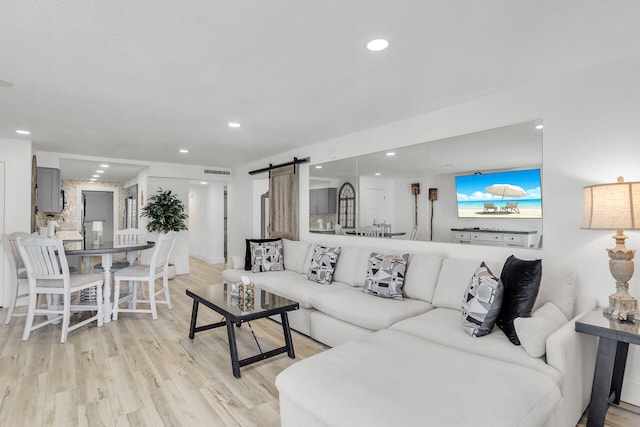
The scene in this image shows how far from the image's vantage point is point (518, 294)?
7.00ft

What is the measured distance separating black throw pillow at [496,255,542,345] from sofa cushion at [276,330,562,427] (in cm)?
39

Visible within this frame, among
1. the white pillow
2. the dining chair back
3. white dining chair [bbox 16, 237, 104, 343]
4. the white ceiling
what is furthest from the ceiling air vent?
the white pillow

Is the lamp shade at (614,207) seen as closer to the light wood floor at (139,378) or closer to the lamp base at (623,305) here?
the lamp base at (623,305)

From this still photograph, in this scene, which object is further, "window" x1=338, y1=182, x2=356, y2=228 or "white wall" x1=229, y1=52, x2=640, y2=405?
"window" x1=338, y1=182, x2=356, y2=228

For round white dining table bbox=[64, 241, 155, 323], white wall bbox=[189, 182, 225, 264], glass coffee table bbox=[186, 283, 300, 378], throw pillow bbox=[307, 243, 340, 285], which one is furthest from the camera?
white wall bbox=[189, 182, 225, 264]

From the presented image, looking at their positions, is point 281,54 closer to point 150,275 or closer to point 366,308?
point 366,308

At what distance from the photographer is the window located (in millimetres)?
4293

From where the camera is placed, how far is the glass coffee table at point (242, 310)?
2.61m

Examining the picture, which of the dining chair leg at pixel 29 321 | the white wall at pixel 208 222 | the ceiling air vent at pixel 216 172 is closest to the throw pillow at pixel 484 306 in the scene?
the dining chair leg at pixel 29 321

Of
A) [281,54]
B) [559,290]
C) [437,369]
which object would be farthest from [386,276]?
[281,54]

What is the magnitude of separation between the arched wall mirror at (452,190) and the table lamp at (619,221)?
0.55 m

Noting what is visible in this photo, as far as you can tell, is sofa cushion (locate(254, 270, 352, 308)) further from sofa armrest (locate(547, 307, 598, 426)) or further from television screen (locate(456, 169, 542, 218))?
sofa armrest (locate(547, 307, 598, 426))

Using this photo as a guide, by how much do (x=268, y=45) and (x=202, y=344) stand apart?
105 inches

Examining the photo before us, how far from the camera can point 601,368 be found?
6.20 ft
